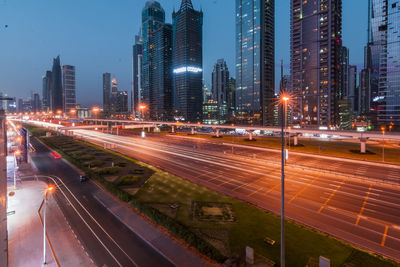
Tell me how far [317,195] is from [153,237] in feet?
69.4

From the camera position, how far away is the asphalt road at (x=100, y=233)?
56.3 feet

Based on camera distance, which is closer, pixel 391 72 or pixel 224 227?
pixel 224 227

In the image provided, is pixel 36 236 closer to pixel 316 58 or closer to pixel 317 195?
pixel 317 195

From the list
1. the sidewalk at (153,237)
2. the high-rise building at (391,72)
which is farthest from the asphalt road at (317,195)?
the high-rise building at (391,72)

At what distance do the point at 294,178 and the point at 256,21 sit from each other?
19250 centimetres

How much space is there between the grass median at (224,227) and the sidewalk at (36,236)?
694 cm

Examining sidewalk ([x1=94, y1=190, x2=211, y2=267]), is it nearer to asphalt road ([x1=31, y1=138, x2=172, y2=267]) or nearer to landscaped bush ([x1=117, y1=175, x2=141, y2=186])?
asphalt road ([x1=31, y1=138, x2=172, y2=267])

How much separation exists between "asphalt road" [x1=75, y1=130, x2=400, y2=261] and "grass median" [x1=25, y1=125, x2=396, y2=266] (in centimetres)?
203

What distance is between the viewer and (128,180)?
1342 inches

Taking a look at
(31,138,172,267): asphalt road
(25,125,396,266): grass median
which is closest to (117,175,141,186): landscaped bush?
(25,125,396,266): grass median

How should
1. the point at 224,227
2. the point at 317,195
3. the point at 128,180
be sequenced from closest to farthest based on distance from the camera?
the point at 224,227 < the point at 317,195 < the point at 128,180

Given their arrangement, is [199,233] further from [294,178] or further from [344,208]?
[294,178]

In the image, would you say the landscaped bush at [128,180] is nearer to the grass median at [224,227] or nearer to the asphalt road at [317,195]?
the grass median at [224,227]

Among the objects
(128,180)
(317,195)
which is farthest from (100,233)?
(317,195)
